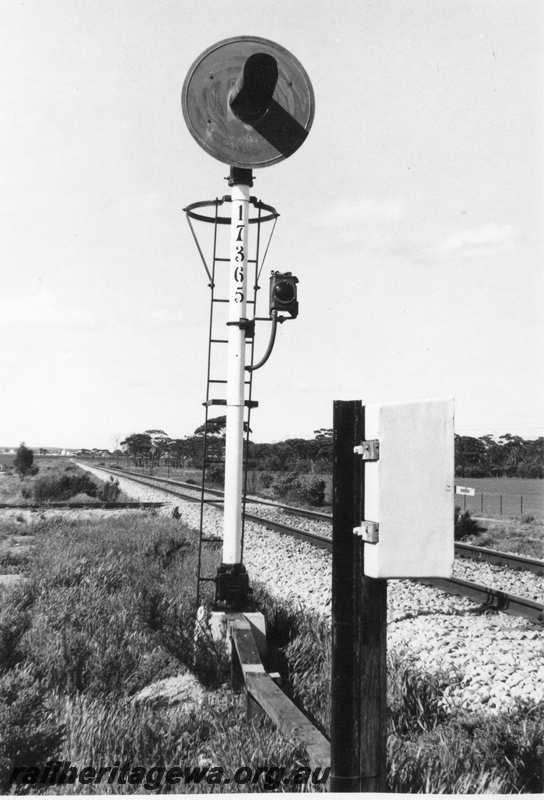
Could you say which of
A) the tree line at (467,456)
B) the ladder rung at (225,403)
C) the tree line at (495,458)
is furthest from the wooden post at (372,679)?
the tree line at (495,458)

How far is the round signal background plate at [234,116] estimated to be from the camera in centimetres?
640

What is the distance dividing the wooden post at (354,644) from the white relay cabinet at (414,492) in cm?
22

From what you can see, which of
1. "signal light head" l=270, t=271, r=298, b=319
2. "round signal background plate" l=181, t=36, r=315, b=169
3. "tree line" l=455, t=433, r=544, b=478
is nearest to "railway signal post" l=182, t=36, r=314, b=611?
"round signal background plate" l=181, t=36, r=315, b=169

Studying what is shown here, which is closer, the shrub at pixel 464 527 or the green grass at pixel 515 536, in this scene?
the green grass at pixel 515 536

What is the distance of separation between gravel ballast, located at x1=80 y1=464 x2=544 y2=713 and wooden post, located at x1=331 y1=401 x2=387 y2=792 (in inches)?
88.0

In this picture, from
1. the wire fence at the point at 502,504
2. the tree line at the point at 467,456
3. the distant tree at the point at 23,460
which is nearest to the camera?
the wire fence at the point at 502,504

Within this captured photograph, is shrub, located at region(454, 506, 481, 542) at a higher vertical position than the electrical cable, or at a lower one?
lower

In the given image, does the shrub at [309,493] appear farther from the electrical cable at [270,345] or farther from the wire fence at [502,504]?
the electrical cable at [270,345]

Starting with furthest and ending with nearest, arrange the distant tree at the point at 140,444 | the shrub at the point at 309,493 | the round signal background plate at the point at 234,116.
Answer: the distant tree at the point at 140,444
the shrub at the point at 309,493
the round signal background plate at the point at 234,116

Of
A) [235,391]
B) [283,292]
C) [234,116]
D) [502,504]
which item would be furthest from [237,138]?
[502,504]

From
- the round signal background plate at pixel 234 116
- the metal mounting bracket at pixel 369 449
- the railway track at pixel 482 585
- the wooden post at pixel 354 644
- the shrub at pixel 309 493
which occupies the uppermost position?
the round signal background plate at pixel 234 116

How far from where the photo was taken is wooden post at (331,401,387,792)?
269 centimetres

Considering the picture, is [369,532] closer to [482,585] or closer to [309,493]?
[482,585]

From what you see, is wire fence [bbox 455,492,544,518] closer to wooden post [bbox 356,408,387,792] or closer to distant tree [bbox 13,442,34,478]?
wooden post [bbox 356,408,387,792]
